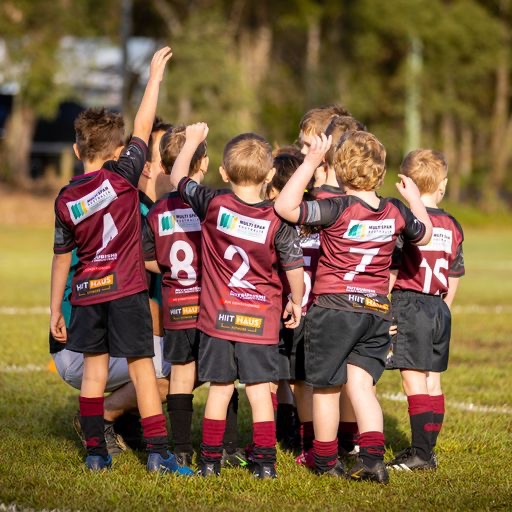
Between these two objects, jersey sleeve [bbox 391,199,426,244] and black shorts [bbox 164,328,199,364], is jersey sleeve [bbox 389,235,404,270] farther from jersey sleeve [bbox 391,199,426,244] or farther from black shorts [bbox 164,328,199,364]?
black shorts [bbox 164,328,199,364]

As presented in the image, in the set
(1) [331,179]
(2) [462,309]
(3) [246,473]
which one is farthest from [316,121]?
(2) [462,309]

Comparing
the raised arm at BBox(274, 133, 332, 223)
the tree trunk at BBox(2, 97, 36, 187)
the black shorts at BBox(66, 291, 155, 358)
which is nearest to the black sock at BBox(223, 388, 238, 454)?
the black shorts at BBox(66, 291, 155, 358)

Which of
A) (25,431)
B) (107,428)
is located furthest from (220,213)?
(25,431)

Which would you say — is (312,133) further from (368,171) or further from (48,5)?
(48,5)

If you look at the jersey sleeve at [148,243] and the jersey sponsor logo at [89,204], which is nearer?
the jersey sponsor logo at [89,204]

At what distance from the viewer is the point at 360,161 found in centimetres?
559

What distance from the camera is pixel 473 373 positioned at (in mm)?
9164

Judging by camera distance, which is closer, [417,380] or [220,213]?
[220,213]

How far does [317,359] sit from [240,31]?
129 feet

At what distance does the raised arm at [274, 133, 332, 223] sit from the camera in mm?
5398

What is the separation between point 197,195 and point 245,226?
30cm

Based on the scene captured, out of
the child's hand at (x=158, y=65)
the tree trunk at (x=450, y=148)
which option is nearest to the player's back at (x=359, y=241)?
the child's hand at (x=158, y=65)

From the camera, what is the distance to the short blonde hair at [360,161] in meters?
5.59

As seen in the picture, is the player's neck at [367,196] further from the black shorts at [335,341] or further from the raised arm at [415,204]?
the black shorts at [335,341]
